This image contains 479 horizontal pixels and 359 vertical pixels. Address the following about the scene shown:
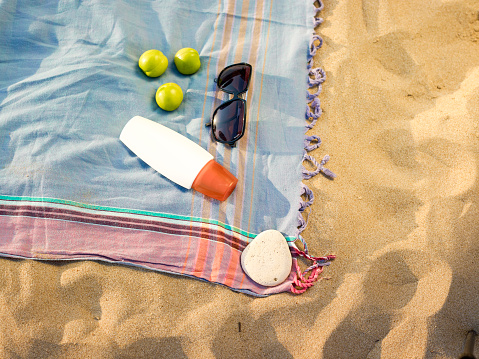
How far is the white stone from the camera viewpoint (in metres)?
1.19

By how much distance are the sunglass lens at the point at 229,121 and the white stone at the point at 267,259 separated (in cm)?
40

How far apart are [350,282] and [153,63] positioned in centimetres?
114

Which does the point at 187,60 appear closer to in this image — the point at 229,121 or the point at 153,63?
the point at 153,63

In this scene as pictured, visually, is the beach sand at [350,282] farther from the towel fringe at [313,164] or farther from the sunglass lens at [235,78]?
the sunglass lens at [235,78]

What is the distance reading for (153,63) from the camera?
133cm

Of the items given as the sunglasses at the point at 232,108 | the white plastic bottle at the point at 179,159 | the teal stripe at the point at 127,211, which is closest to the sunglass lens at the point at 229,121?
the sunglasses at the point at 232,108

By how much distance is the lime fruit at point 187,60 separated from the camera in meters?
1.35

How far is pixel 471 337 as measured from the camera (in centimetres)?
113

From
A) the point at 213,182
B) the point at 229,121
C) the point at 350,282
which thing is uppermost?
the point at 229,121

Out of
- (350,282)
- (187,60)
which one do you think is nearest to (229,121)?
(187,60)

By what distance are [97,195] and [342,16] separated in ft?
4.47

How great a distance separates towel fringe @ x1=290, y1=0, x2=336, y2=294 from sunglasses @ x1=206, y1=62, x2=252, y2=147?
0.93ft

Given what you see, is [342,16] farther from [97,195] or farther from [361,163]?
[97,195]

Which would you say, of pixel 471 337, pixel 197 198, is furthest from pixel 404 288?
pixel 197 198
